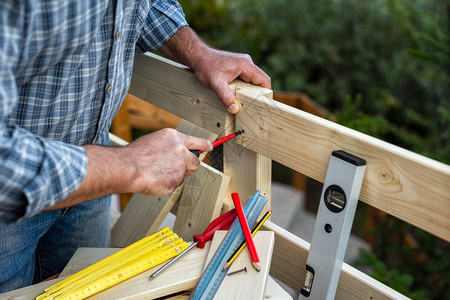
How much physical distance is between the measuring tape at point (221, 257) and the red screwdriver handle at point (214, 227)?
0.05 m

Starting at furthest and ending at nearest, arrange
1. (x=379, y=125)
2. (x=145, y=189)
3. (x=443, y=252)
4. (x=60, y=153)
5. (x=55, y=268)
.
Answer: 1. (x=379, y=125)
2. (x=443, y=252)
3. (x=55, y=268)
4. (x=145, y=189)
5. (x=60, y=153)

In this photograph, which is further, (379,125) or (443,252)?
(379,125)

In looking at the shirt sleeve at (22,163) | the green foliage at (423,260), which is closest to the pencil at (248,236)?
the shirt sleeve at (22,163)

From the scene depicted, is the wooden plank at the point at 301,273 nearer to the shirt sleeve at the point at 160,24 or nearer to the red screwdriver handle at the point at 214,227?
the red screwdriver handle at the point at 214,227

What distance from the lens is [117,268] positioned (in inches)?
40.9

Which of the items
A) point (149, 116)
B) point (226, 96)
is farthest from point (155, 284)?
point (149, 116)

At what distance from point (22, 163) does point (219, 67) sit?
24.8 inches

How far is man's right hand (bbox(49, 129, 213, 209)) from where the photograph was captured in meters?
0.88

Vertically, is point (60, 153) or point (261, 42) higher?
point (60, 153)

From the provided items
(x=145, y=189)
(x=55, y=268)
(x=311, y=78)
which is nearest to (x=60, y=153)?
(x=145, y=189)

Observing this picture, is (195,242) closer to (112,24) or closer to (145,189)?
(145,189)

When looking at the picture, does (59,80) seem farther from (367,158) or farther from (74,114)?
(367,158)

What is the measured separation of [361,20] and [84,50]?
12.8 ft

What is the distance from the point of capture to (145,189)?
0.94 m
